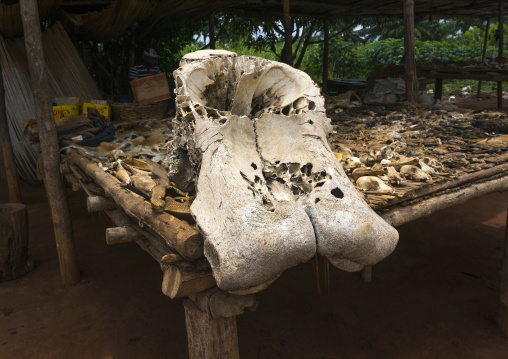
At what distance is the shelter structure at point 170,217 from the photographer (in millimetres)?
1926

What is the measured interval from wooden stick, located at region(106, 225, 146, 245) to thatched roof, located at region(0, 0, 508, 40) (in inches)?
127

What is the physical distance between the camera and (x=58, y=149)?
3.71 meters

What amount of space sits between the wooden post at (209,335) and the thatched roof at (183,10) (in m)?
3.91

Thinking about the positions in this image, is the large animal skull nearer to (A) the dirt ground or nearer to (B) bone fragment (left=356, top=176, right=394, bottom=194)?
(B) bone fragment (left=356, top=176, right=394, bottom=194)

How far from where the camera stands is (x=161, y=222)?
2012 mm

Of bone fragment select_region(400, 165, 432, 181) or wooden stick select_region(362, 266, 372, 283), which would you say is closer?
bone fragment select_region(400, 165, 432, 181)

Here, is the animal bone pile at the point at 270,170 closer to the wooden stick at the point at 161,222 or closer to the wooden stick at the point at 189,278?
the wooden stick at the point at 161,222

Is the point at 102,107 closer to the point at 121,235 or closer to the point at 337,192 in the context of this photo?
the point at 121,235

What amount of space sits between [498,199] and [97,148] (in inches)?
226

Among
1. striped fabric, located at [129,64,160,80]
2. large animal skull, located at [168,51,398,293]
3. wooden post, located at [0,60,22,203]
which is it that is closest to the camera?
large animal skull, located at [168,51,398,293]

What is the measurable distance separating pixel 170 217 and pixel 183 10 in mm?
5086

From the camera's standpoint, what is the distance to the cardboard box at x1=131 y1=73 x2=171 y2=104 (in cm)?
544

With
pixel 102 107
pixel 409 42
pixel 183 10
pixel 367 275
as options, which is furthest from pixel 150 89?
pixel 367 275

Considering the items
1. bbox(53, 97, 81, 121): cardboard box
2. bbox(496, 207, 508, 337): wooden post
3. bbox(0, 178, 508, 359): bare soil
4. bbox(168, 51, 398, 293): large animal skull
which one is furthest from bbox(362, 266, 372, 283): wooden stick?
bbox(53, 97, 81, 121): cardboard box
